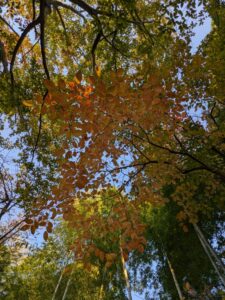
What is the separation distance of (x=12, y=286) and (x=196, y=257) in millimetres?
8384

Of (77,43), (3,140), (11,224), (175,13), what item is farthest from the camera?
(11,224)

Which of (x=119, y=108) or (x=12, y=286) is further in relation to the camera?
(x=12, y=286)

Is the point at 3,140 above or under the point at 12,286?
under

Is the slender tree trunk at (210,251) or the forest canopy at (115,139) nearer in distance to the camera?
the forest canopy at (115,139)

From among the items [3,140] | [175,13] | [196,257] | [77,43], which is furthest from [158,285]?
[175,13]

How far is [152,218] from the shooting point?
11680 mm

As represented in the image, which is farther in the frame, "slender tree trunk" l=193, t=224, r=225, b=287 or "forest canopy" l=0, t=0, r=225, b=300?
"slender tree trunk" l=193, t=224, r=225, b=287

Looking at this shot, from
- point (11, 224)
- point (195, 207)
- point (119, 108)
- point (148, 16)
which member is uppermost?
point (11, 224)

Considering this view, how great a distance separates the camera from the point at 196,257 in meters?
10.3

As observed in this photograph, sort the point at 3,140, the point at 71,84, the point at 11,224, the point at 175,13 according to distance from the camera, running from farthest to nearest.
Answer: the point at 11,224, the point at 3,140, the point at 175,13, the point at 71,84

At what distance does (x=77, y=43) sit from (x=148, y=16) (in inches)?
103

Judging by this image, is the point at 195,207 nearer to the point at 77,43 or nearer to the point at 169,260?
the point at 77,43

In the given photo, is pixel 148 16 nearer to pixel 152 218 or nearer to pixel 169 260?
pixel 152 218

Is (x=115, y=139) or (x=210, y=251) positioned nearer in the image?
(x=115, y=139)
